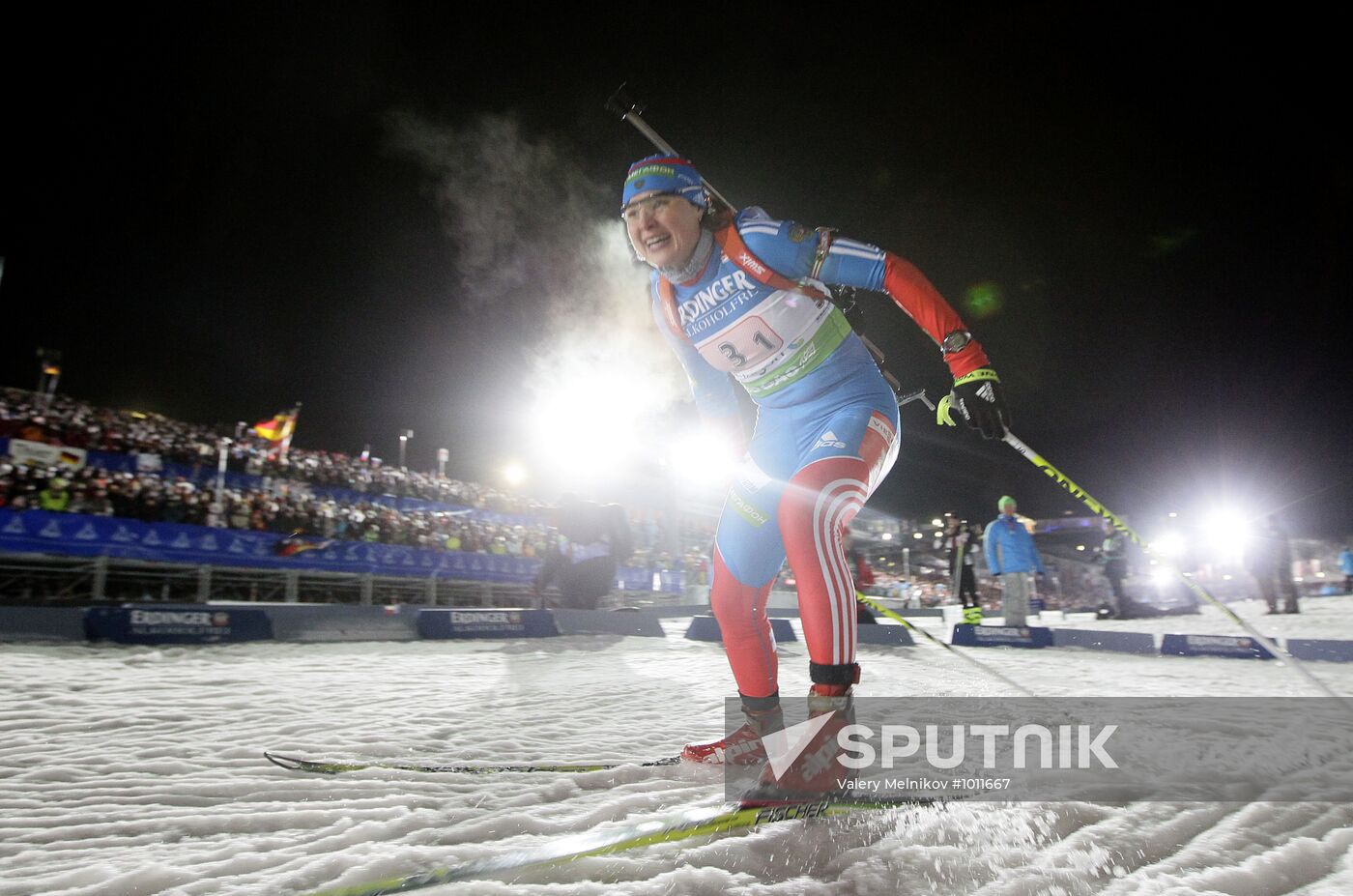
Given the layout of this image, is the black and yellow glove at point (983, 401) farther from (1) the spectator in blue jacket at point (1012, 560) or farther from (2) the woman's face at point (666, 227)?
(1) the spectator in blue jacket at point (1012, 560)

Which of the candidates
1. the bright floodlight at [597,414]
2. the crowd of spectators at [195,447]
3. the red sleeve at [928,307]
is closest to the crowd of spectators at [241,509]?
the crowd of spectators at [195,447]

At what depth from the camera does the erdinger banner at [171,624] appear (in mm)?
5539

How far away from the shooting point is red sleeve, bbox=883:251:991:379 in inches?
91.7

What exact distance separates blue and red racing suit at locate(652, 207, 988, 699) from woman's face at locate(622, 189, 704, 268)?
10 cm

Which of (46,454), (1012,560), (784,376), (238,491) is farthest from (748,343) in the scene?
(46,454)

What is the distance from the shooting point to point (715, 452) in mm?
2949

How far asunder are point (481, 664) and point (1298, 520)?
47886 millimetres

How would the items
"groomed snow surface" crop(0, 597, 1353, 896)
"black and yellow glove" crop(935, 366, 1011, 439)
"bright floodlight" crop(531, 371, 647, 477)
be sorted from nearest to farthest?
1. "groomed snow surface" crop(0, 597, 1353, 896)
2. "black and yellow glove" crop(935, 366, 1011, 439)
3. "bright floodlight" crop(531, 371, 647, 477)

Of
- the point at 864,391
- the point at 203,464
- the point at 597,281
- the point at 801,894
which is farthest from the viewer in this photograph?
the point at 597,281

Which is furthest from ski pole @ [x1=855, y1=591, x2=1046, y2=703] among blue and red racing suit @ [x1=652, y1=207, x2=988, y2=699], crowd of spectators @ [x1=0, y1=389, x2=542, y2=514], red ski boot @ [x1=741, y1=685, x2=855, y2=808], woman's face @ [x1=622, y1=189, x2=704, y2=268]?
crowd of spectators @ [x1=0, y1=389, x2=542, y2=514]

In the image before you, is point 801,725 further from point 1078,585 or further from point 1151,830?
point 1078,585

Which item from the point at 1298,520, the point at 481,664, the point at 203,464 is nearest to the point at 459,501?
the point at 203,464

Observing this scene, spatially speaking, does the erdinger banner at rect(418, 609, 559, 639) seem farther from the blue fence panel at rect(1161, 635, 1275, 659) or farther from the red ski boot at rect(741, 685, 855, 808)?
the blue fence panel at rect(1161, 635, 1275, 659)

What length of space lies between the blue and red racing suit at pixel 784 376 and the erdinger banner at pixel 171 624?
5540mm
